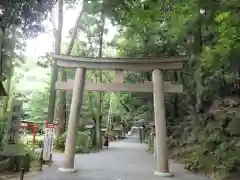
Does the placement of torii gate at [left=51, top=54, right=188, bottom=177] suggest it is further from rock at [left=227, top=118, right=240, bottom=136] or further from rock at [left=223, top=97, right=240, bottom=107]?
rock at [left=223, top=97, right=240, bottom=107]

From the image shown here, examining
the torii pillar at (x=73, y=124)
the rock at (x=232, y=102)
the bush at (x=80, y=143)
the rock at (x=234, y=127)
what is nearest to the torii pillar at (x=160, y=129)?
the torii pillar at (x=73, y=124)

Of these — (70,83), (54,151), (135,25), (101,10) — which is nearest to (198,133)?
(70,83)

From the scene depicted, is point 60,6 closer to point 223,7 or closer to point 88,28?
point 88,28

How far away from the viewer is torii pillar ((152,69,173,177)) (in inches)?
435

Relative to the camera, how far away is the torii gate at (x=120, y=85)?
37.4 feet

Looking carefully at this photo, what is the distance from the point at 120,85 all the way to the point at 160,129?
237cm

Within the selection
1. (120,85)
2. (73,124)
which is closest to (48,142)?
(73,124)

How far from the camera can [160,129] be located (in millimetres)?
11359

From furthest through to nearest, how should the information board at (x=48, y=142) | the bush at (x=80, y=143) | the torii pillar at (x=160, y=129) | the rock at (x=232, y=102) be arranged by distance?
the bush at (x=80, y=143), the rock at (x=232, y=102), the information board at (x=48, y=142), the torii pillar at (x=160, y=129)

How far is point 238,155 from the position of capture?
10.6 metres

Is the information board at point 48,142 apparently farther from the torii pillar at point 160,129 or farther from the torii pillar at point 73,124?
the torii pillar at point 160,129

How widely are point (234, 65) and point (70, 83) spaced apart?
9070 millimetres

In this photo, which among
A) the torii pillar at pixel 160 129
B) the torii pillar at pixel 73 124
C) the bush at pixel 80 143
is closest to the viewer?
the torii pillar at pixel 160 129

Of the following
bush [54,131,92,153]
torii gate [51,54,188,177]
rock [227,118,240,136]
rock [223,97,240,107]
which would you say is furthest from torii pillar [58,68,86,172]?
rock [223,97,240,107]
